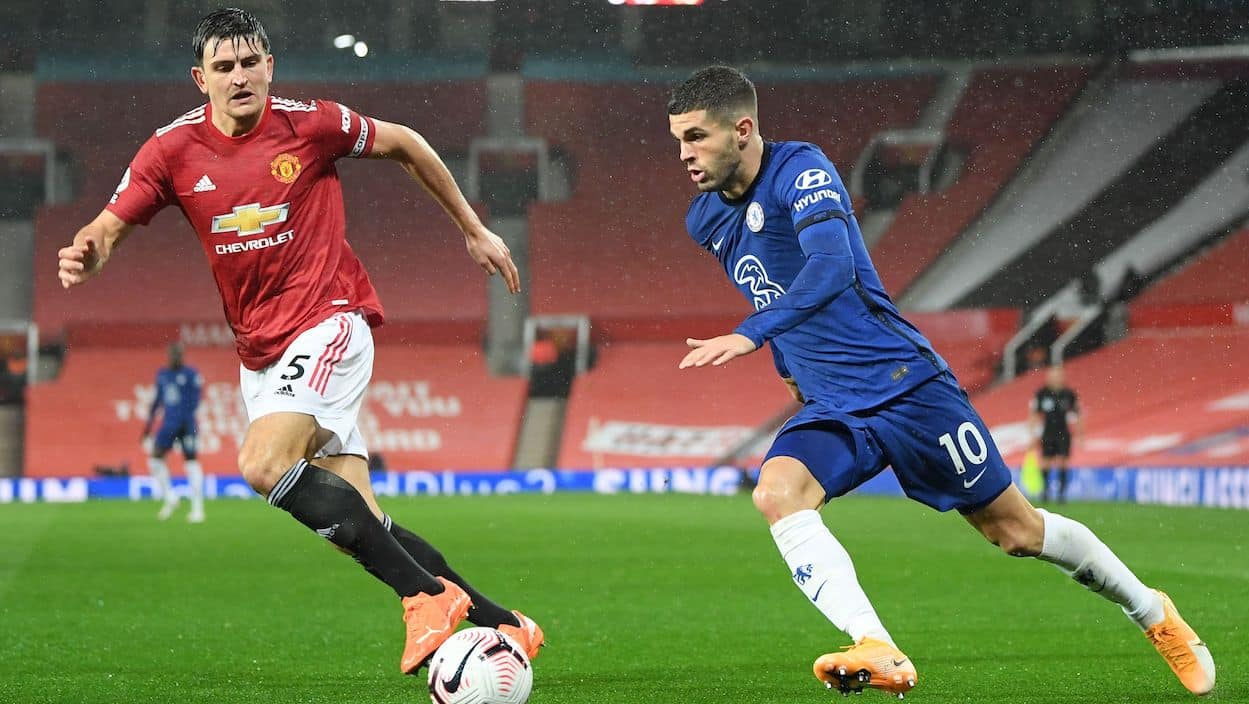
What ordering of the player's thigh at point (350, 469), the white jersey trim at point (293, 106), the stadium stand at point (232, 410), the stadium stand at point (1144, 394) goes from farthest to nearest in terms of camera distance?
the stadium stand at point (232, 410) → the stadium stand at point (1144, 394) → the player's thigh at point (350, 469) → the white jersey trim at point (293, 106)

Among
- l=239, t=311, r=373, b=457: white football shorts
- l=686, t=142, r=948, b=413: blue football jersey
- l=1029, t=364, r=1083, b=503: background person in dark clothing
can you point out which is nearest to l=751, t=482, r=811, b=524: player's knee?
l=686, t=142, r=948, b=413: blue football jersey

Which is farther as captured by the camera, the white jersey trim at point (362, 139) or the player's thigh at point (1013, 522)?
the white jersey trim at point (362, 139)

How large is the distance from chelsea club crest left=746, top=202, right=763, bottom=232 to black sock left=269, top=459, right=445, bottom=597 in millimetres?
1362

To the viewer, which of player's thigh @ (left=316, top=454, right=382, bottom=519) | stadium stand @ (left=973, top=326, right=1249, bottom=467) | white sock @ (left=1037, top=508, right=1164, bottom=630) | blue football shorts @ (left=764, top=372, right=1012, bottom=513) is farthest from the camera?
stadium stand @ (left=973, top=326, right=1249, bottom=467)

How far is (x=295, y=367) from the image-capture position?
4.64 metres

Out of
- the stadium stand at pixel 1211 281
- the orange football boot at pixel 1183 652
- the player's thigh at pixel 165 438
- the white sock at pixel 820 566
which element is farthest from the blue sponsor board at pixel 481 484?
the white sock at pixel 820 566

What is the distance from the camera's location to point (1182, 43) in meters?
25.8

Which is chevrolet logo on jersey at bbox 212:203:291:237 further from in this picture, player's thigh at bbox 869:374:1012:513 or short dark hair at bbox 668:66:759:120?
player's thigh at bbox 869:374:1012:513

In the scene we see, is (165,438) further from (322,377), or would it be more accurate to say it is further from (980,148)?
(980,148)

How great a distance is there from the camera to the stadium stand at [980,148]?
26.4m

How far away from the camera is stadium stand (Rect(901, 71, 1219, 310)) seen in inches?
1028

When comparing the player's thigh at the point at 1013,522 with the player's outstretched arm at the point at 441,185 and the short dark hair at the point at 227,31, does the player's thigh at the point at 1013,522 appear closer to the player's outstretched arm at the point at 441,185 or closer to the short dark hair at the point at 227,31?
the player's outstretched arm at the point at 441,185

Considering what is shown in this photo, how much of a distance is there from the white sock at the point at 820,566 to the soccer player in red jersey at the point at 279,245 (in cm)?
94

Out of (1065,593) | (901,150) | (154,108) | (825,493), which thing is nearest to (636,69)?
(901,150)
